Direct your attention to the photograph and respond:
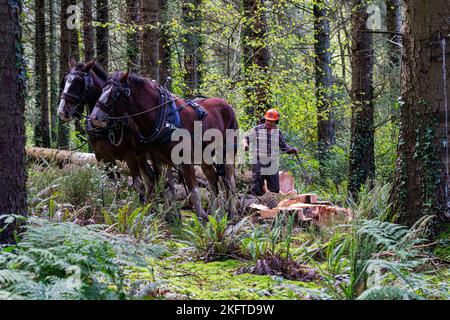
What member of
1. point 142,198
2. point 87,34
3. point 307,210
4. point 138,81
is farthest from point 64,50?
point 307,210

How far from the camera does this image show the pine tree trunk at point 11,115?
522cm

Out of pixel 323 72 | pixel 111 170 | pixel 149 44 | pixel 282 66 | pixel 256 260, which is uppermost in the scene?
pixel 323 72

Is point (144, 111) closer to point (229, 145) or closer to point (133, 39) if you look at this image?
point (229, 145)

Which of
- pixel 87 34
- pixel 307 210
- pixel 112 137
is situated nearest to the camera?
pixel 112 137

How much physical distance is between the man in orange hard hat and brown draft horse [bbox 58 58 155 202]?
334cm

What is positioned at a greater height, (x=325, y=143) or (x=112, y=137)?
(x=325, y=143)

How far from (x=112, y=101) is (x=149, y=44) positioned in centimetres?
363

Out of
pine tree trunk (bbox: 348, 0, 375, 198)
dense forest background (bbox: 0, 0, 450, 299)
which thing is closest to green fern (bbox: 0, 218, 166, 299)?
dense forest background (bbox: 0, 0, 450, 299)

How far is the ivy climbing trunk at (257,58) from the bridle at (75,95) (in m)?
7.24

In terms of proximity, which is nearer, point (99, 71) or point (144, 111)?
point (144, 111)

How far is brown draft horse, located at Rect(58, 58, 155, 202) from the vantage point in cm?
918

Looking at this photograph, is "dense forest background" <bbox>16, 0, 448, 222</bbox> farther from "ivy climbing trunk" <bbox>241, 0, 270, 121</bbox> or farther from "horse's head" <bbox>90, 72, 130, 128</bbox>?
"horse's head" <bbox>90, 72, 130, 128</bbox>

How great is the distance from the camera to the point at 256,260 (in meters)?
6.05

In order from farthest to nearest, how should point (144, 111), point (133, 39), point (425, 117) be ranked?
point (133, 39) → point (144, 111) → point (425, 117)
